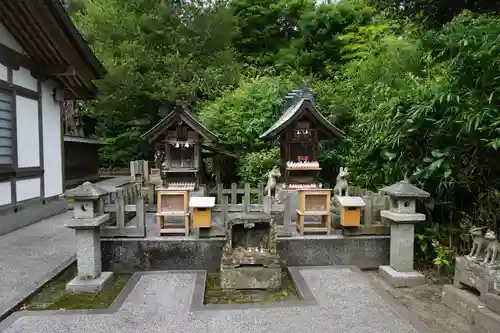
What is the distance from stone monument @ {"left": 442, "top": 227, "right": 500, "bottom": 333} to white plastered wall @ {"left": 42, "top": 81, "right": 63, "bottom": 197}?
9.85m

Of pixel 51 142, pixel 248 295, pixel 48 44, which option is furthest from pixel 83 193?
pixel 51 142

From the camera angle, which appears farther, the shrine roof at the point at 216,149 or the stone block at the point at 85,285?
the shrine roof at the point at 216,149

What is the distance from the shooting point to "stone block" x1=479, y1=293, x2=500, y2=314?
392 centimetres

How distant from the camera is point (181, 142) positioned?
29.8 feet

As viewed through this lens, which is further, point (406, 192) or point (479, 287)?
point (406, 192)

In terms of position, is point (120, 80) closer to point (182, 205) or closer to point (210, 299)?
point (182, 205)

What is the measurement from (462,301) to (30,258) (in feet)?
22.3

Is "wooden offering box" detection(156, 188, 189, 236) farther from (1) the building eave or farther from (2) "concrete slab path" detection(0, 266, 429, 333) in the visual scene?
(1) the building eave

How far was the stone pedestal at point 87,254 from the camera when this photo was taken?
5191 mm

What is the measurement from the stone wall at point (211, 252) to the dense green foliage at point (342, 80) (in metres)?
1.00

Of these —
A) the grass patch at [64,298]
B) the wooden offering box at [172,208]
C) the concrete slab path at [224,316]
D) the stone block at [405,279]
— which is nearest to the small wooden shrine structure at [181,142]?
the wooden offering box at [172,208]

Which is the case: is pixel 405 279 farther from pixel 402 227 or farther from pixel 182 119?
pixel 182 119

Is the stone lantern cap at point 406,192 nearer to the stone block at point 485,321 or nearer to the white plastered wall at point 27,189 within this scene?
the stone block at point 485,321

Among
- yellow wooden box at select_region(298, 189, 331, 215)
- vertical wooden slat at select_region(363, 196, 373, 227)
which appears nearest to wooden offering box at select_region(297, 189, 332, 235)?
yellow wooden box at select_region(298, 189, 331, 215)
